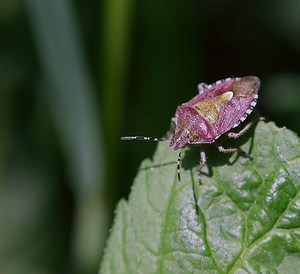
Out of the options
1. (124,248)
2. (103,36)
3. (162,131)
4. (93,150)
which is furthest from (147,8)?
(124,248)

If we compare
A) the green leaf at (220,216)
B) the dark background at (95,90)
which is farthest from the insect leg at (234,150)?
the dark background at (95,90)

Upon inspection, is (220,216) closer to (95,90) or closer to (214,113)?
(214,113)

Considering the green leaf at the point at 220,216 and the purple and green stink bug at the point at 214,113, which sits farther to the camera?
the purple and green stink bug at the point at 214,113

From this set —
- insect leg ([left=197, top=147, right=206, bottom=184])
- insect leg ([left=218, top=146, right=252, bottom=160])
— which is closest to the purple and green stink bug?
insect leg ([left=197, top=147, right=206, bottom=184])

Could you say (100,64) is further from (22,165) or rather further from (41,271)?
(41,271)

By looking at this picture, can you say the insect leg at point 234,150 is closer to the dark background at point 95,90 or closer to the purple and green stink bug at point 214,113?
the purple and green stink bug at point 214,113

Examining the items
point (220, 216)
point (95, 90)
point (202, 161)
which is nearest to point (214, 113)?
point (202, 161)
